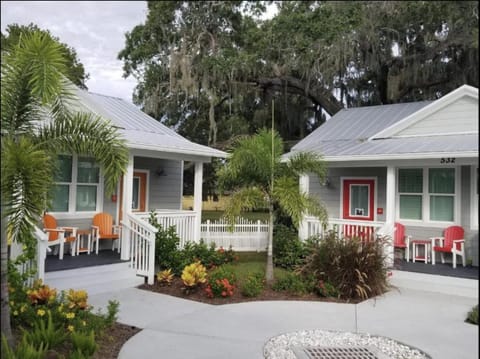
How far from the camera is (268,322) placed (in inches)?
258

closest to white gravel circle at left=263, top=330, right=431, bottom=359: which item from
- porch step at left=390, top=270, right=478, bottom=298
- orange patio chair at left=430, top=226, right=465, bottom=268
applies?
porch step at left=390, top=270, right=478, bottom=298

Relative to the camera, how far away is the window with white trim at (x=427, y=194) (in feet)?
35.6

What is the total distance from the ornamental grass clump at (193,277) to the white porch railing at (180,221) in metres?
2.14

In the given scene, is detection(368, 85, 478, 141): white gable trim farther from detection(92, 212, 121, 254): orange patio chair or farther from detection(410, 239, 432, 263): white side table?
detection(92, 212, 121, 254): orange patio chair

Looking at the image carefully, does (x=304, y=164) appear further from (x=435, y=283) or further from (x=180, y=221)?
(x=435, y=283)

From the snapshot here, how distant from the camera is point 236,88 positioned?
→ 1805cm

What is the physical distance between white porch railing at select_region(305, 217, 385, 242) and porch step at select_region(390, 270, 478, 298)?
1127 millimetres

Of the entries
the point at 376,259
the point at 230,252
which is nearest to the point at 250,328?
the point at 376,259

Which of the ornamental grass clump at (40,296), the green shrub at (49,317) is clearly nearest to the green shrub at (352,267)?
the green shrub at (49,317)

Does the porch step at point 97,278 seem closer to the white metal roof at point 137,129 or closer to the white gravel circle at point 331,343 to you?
the white metal roof at point 137,129

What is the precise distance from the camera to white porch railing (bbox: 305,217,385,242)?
407 inches

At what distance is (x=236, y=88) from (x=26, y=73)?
521 inches

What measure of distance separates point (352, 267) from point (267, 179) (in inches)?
90.6

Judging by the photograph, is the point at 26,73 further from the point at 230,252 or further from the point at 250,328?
the point at 230,252
